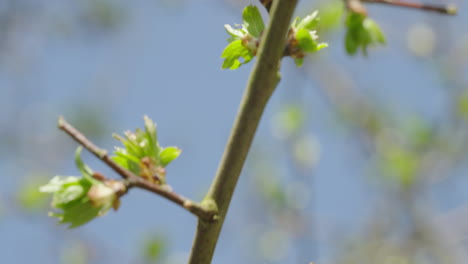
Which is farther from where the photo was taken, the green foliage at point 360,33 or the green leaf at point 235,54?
the green foliage at point 360,33

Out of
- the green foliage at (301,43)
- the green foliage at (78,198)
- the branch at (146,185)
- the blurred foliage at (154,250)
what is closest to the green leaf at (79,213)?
the green foliage at (78,198)

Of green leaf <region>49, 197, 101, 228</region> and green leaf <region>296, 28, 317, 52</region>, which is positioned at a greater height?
green leaf <region>296, 28, 317, 52</region>

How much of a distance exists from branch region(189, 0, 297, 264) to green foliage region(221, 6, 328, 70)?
174mm

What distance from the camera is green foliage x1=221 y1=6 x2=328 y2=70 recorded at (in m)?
1.26

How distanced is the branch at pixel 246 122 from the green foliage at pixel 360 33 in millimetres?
409

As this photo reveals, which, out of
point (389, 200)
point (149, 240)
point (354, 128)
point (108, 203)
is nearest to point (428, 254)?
point (389, 200)

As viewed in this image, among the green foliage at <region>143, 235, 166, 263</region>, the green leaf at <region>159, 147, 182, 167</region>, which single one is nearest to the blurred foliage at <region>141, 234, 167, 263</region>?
the green foliage at <region>143, 235, 166, 263</region>

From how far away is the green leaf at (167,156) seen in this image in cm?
130

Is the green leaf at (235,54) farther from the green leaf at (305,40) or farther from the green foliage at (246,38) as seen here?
the green leaf at (305,40)

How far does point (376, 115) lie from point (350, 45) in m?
4.97

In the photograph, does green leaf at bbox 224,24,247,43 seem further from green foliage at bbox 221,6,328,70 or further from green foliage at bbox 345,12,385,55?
green foliage at bbox 345,12,385,55

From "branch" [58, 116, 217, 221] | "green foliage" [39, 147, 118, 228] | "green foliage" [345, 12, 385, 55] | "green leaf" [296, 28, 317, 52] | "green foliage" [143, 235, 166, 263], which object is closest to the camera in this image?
"branch" [58, 116, 217, 221]

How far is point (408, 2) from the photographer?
3.98 ft

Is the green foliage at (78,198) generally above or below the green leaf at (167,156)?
below
